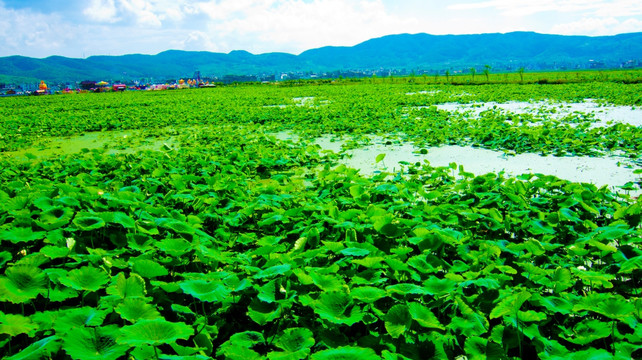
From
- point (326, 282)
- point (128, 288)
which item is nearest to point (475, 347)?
point (326, 282)

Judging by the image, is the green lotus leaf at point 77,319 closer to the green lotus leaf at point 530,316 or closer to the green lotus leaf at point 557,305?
the green lotus leaf at point 530,316

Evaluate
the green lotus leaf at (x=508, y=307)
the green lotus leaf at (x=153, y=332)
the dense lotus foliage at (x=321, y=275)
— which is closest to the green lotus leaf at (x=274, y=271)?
the dense lotus foliage at (x=321, y=275)

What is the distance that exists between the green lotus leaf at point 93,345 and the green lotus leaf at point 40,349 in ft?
0.21

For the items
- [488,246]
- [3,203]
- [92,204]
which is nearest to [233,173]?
[92,204]

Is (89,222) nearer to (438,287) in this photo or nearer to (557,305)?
(438,287)

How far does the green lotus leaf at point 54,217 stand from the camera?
2.22 metres

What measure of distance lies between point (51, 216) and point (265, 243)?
148 cm

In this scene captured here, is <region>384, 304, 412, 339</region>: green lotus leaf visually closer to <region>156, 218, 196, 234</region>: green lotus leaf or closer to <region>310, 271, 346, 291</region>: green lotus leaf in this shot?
<region>310, 271, 346, 291</region>: green lotus leaf

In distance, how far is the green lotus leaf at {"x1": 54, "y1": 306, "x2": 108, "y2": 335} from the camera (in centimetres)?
140

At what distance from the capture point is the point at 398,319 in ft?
4.86

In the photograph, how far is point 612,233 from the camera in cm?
207

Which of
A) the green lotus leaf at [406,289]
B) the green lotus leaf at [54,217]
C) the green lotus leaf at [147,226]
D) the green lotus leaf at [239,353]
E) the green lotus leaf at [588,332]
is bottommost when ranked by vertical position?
the green lotus leaf at [588,332]

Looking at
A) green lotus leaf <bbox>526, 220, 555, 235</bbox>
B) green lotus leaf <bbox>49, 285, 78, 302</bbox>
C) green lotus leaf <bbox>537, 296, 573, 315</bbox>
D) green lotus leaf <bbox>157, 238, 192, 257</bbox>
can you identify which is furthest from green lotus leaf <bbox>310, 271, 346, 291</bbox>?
green lotus leaf <bbox>526, 220, 555, 235</bbox>

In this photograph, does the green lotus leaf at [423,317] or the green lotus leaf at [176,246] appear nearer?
the green lotus leaf at [423,317]
